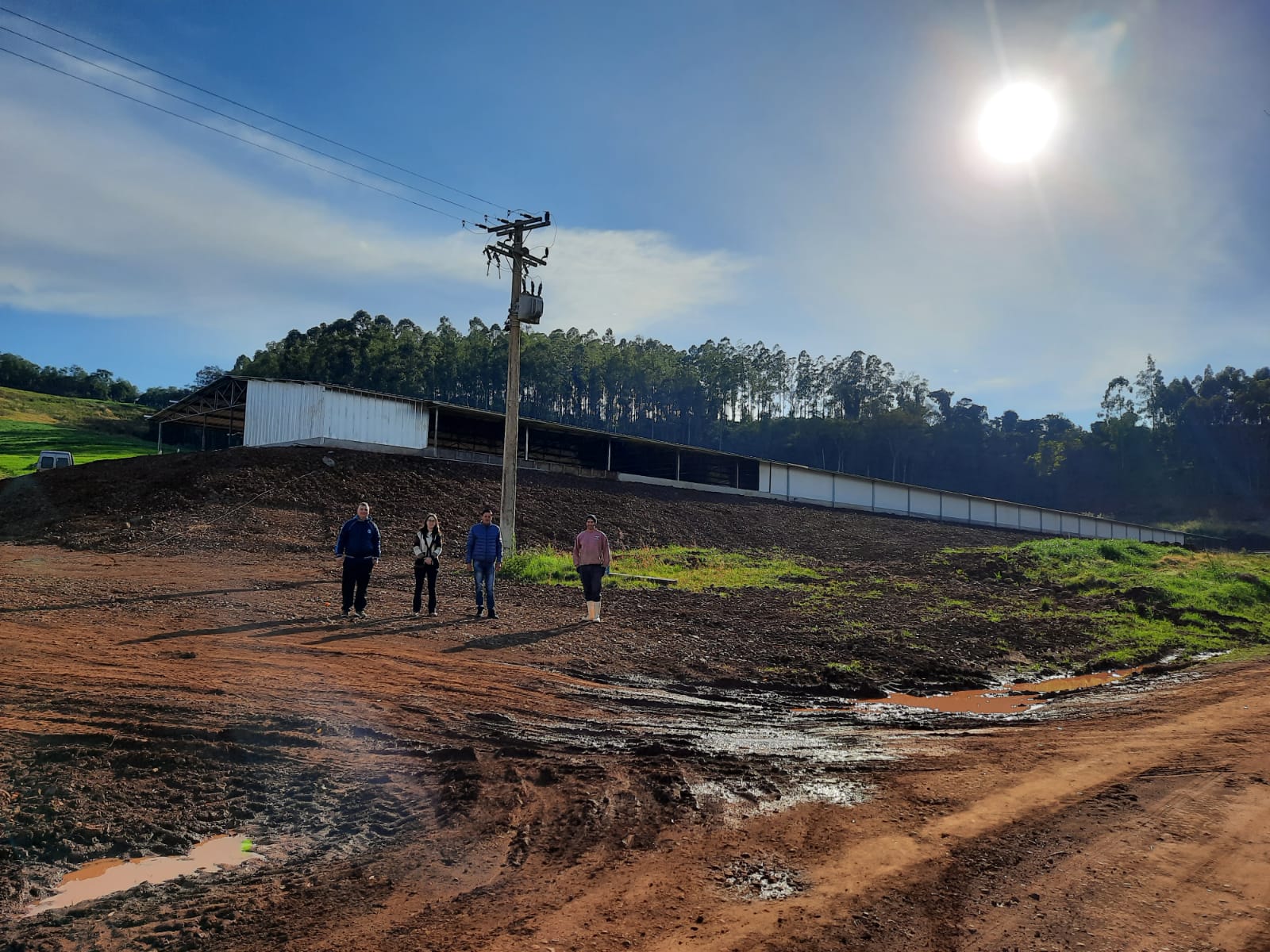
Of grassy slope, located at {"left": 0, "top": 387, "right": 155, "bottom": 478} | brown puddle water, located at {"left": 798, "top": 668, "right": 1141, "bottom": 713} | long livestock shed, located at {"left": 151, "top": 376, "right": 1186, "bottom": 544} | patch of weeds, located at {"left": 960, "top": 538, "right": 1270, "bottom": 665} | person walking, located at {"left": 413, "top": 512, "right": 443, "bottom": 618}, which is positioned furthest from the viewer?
grassy slope, located at {"left": 0, "top": 387, "right": 155, "bottom": 478}

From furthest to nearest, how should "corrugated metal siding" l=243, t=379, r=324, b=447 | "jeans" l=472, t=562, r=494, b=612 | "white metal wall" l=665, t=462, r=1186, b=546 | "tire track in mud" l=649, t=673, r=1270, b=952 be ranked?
"white metal wall" l=665, t=462, r=1186, b=546 → "corrugated metal siding" l=243, t=379, r=324, b=447 → "jeans" l=472, t=562, r=494, b=612 → "tire track in mud" l=649, t=673, r=1270, b=952

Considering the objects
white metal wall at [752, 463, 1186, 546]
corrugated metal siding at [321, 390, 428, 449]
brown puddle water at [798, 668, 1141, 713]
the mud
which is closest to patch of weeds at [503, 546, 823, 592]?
the mud

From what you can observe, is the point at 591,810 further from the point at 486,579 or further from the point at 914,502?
the point at 914,502

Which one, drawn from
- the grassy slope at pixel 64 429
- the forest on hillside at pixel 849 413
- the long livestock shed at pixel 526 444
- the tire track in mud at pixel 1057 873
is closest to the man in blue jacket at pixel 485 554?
the tire track in mud at pixel 1057 873

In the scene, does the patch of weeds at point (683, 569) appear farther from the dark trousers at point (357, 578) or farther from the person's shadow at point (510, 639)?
the dark trousers at point (357, 578)

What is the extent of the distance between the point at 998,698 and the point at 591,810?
23.9ft

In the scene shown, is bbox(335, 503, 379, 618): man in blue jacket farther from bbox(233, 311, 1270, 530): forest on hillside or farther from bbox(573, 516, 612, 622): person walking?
bbox(233, 311, 1270, 530): forest on hillside

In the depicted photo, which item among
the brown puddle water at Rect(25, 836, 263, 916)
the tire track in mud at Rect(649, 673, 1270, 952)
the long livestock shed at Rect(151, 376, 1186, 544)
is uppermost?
the long livestock shed at Rect(151, 376, 1186, 544)

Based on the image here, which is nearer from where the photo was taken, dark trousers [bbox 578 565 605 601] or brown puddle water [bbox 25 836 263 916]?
brown puddle water [bbox 25 836 263 916]

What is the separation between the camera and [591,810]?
5.37m

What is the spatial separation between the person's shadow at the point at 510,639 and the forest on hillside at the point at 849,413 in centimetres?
6876

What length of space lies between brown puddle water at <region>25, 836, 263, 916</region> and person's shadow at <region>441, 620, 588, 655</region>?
5.63 metres

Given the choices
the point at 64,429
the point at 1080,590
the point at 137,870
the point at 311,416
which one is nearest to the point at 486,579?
the point at 137,870

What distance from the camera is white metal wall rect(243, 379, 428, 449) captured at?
31.1 meters
